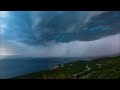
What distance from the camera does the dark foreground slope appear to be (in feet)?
8.13

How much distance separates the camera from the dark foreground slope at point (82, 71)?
2479mm

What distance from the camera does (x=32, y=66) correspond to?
2490mm

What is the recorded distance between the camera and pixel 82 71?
2.54 metres
